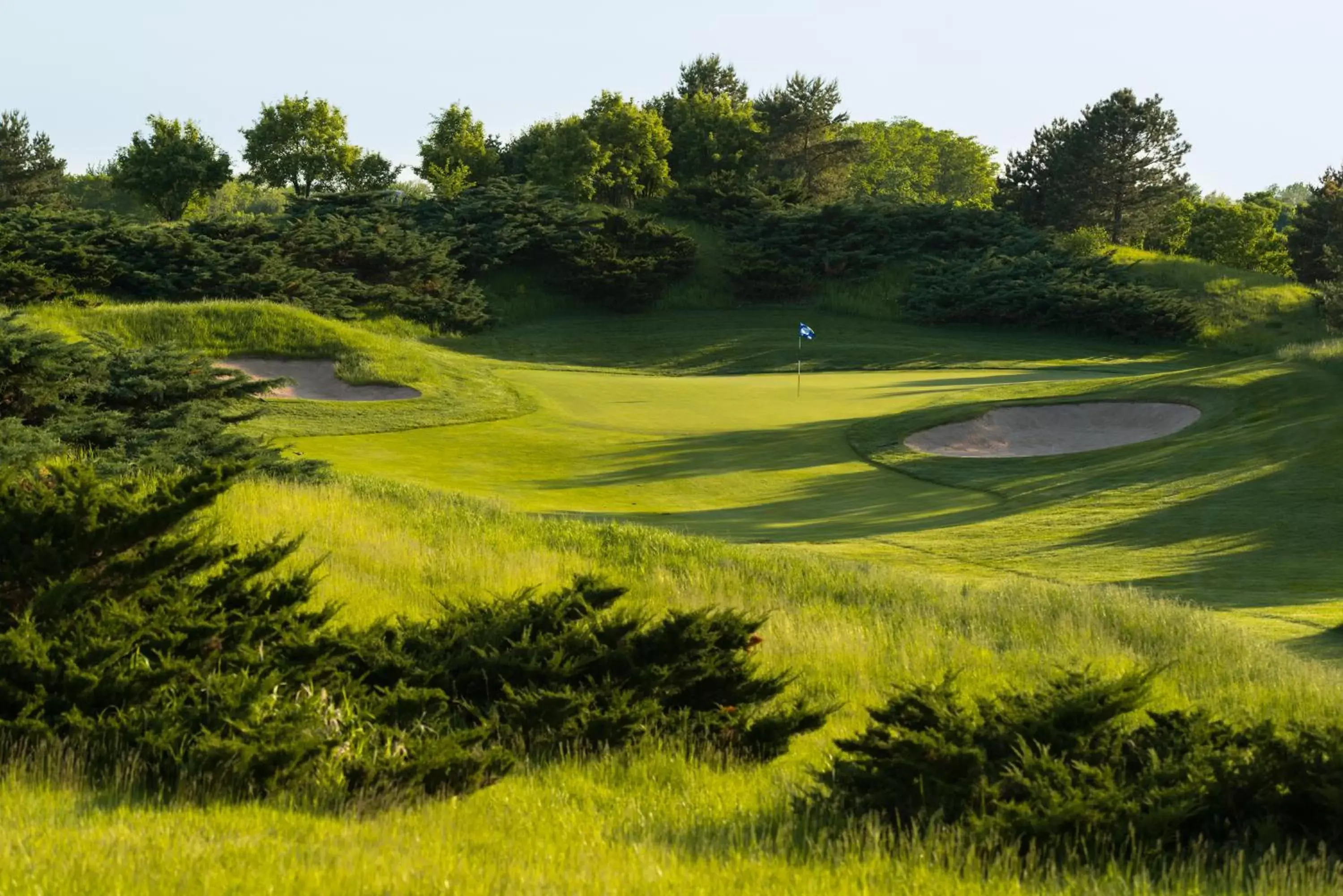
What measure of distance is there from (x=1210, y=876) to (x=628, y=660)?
4.23 metres

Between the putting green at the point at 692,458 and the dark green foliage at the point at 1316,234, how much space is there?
40795 millimetres

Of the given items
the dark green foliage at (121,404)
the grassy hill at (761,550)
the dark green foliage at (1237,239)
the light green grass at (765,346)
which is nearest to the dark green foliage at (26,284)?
the grassy hill at (761,550)

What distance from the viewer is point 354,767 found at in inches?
262

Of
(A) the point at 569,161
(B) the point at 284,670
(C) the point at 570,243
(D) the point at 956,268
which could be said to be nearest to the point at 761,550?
(B) the point at 284,670

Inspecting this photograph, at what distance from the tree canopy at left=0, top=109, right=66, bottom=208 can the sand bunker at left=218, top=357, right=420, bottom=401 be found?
46.5 m

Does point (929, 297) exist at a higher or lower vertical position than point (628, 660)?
higher

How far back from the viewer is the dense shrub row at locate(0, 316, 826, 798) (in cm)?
675

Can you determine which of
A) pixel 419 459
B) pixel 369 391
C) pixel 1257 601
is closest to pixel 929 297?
pixel 369 391

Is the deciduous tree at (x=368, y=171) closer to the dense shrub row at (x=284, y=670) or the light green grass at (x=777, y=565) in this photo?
the light green grass at (x=777, y=565)

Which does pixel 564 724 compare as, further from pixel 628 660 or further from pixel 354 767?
pixel 354 767

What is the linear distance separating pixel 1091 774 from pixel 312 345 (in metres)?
33.1

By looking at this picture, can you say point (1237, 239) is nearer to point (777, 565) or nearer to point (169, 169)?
point (169, 169)

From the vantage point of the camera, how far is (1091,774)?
6.50m

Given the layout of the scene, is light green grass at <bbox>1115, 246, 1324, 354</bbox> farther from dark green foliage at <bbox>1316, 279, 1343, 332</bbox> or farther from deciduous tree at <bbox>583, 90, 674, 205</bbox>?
deciduous tree at <bbox>583, 90, 674, 205</bbox>
